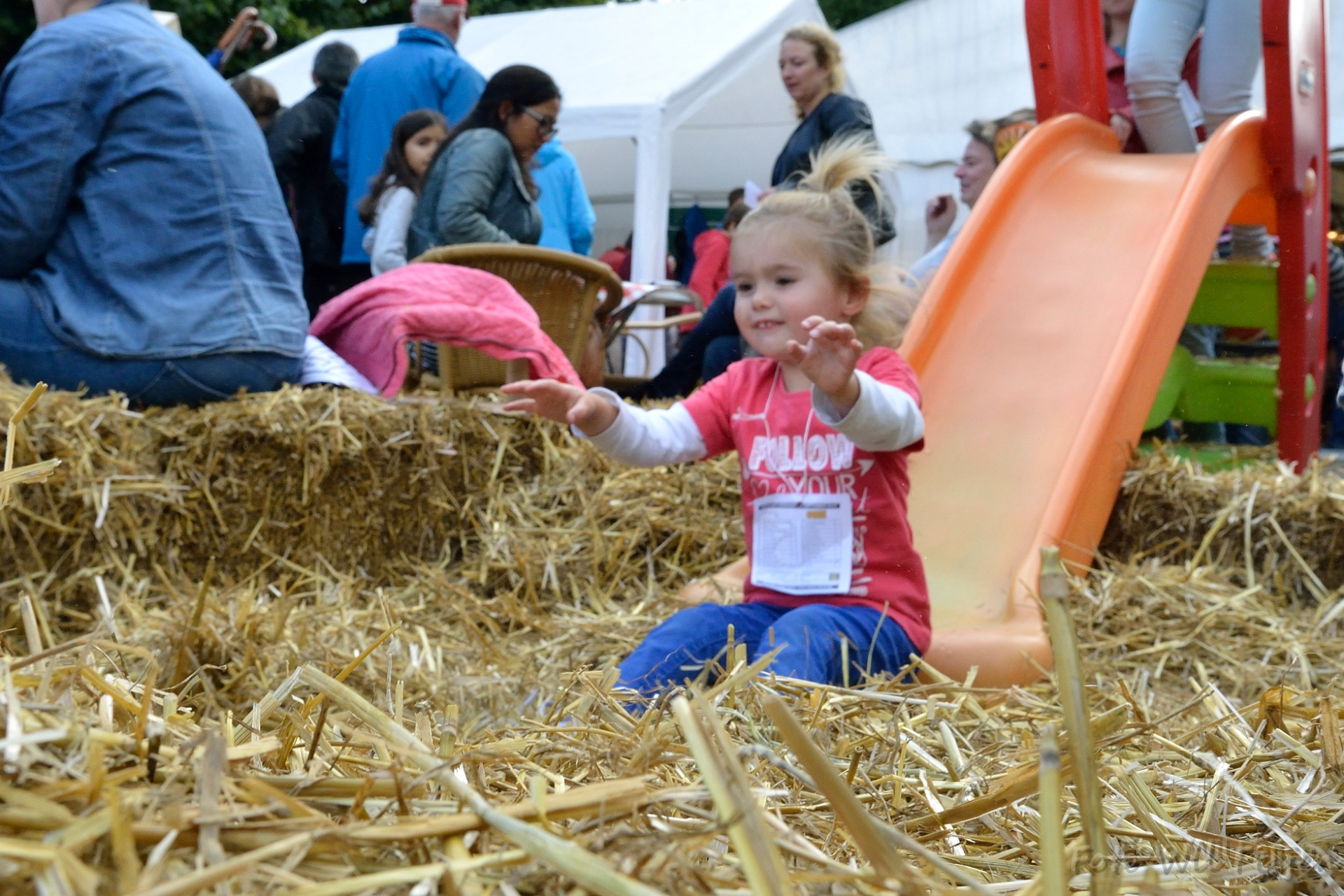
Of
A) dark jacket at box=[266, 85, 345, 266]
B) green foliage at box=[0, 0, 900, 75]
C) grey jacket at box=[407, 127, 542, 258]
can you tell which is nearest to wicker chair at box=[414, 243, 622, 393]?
grey jacket at box=[407, 127, 542, 258]

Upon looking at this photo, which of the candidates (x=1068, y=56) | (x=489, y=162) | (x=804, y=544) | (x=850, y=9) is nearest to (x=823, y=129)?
(x=1068, y=56)

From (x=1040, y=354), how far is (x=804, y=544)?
1224 mm

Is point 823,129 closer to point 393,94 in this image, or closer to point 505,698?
point 393,94

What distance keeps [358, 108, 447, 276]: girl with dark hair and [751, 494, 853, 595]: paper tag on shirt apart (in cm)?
263

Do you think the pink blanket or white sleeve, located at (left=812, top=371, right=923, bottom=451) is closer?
white sleeve, located at (left=812, top=371, right=923, bottom=451)

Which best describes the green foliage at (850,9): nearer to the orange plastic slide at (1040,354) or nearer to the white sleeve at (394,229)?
the white sleeve at (394,229)

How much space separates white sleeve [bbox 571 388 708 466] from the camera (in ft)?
7.73

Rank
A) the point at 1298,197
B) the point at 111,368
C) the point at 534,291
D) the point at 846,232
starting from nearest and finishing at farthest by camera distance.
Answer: the point at 846,232 < the point at 111,368 < the point at 1298,197 < the point at 534,291

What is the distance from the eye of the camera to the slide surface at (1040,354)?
9.18ft

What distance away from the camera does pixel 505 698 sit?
2.18 metres

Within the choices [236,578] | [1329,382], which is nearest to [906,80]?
[1329,382]

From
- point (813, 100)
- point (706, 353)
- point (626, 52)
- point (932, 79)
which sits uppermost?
point (626, 52)

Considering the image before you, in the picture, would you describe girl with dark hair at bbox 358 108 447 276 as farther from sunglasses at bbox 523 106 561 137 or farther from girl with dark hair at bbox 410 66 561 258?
sunglasses at bbox 523 106 561 137

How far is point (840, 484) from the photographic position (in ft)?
7.68
